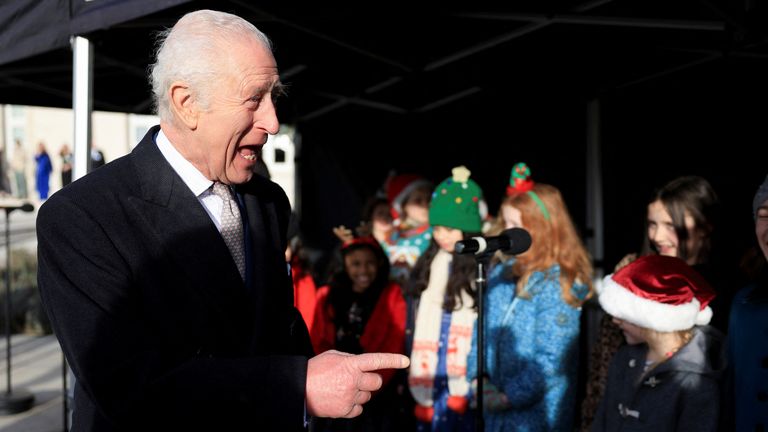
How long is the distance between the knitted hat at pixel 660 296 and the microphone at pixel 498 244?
17.8 inches

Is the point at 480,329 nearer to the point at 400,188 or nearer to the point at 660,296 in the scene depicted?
the point at 660,296

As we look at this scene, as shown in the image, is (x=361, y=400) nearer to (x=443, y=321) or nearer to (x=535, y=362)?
(x=535, y=362)

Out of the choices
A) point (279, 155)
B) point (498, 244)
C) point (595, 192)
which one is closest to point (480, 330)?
point (498, 244)

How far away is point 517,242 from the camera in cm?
277

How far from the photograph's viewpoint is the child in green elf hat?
3.81 m

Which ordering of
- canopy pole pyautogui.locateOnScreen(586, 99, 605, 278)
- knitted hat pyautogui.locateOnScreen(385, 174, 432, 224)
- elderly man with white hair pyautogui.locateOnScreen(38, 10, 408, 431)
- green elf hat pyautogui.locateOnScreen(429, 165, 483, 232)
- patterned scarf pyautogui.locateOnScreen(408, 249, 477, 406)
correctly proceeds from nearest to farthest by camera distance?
elderly man with white hair pyautogui.locateOnScreen(38, 10, 408, 431) → patterned scarf pyautogui.locateOnScreen(408, 249, 477, 406) → green elf hat pyautogui.locateOnScreen(429, 165, 483, 232) → canopy pole pyautogui.locateOnScreen(586, 99, 605, 278) → knitted hat pyautogui.locateOnScreen(385, 174, 432, 224)

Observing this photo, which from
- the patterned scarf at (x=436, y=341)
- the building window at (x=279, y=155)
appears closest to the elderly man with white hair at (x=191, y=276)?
the patterned scarf at (x=436, y=341)

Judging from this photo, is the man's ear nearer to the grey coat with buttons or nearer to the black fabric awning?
the black fabric awning

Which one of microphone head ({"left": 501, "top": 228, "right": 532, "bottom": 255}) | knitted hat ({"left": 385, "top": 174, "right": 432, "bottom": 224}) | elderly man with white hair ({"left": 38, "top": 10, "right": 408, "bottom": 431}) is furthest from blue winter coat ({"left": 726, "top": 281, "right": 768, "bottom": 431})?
knitted hat ({"left": 385, "top": 174, "right": 432, "bottom": 224})

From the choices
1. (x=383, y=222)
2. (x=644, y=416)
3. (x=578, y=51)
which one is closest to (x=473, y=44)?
(x=578, y=51)

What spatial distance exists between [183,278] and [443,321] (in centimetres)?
252

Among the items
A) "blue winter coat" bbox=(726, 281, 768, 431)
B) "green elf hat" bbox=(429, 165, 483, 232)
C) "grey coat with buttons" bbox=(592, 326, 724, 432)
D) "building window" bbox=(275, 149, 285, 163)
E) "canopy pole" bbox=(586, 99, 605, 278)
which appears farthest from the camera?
"building window" bbox=(275, 149, 285, 163)

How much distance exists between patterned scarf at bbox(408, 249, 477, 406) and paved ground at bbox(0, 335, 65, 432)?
9.52ft

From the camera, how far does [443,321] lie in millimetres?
3928
